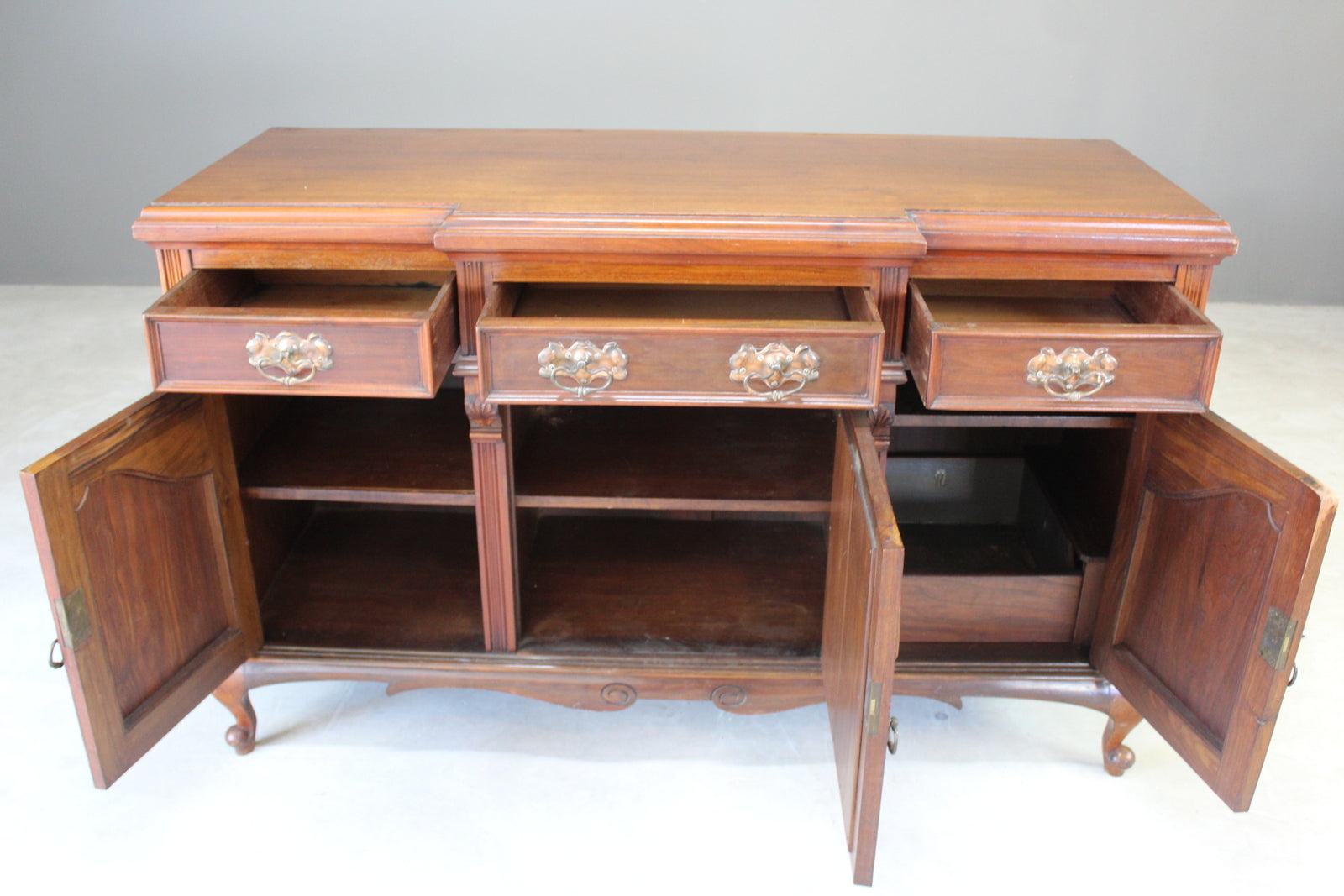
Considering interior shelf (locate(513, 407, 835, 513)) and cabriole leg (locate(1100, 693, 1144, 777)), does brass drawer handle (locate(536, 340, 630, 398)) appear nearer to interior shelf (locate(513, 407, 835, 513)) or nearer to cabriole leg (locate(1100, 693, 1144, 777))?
interior shelf (locate(513, 407, 835, 513))

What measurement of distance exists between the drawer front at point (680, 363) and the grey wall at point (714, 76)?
8.86 feet

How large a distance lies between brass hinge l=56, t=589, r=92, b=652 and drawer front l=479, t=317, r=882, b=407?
1.93 ft

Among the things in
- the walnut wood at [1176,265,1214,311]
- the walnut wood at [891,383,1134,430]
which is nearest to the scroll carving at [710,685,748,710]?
the walnut wood at [891,383,1134,430]

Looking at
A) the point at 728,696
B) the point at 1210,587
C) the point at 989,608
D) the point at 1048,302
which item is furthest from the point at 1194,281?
the point at 728,696

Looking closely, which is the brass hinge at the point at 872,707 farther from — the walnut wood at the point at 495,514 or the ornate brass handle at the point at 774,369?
the walnut wood at the point at 495,514

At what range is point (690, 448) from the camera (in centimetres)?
192

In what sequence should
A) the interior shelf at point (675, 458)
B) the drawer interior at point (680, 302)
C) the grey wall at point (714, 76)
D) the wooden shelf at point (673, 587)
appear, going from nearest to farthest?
the drawer interior at point (680, 302) < the interior shelf at point (675, 458) < the wooden shelf at point (673, 587) < the grey wall at point (714, 76)

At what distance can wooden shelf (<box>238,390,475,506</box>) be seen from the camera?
1763 mm

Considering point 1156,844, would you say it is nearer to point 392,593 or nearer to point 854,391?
point 854,391

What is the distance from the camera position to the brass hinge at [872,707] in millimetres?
1323

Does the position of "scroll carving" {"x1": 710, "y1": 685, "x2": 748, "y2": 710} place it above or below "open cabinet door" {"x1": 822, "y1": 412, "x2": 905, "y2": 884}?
below

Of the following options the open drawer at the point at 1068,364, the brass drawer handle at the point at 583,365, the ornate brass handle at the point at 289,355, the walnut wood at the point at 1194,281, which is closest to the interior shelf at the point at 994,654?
the open drawer at the point at 1068,364

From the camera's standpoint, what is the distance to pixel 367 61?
12.9 feet

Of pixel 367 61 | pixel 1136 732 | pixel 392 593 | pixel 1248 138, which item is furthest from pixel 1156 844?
pixel 367 61
